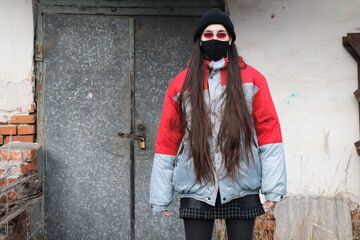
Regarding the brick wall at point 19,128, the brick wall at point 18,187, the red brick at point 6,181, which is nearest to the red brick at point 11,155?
the brick wall at point 18,187

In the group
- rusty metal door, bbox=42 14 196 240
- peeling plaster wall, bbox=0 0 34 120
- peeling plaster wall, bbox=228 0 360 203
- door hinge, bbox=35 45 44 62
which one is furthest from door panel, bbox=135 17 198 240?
peeling plaster wall, bbox=0 0 34 120

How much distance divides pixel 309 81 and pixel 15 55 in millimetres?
2364

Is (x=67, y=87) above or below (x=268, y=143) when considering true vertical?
above

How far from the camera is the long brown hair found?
2.38 m

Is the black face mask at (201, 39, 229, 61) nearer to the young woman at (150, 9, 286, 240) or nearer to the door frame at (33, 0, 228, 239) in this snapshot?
the young woman at (150, 9, 286, 240)

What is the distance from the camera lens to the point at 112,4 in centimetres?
387

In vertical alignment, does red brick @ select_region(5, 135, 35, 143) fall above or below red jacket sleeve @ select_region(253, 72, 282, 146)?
below

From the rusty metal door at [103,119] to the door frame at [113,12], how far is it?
2cm

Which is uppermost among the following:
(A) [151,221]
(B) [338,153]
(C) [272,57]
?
(C) [272,57]

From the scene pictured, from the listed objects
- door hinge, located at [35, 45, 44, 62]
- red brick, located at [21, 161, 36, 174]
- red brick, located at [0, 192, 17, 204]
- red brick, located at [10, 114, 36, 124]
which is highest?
door hinge, located at [35, 45, 44, 62]

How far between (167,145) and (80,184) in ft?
5.28

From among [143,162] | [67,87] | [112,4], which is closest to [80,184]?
[143,162]

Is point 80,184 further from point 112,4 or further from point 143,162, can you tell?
point 112,4

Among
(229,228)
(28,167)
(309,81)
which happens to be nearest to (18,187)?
(28,167)
